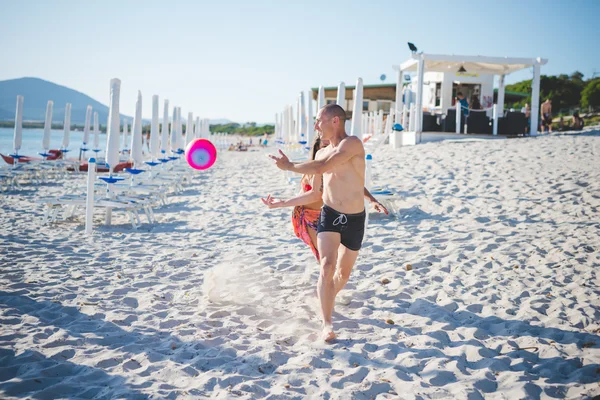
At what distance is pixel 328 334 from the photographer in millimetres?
3562

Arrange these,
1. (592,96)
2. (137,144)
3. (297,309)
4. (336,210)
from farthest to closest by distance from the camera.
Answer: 1. (592,96)
2. (137,144)
3. (297,309)
4. (336,210)

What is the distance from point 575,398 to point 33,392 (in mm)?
3146

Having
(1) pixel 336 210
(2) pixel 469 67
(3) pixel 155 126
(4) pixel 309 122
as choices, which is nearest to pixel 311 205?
(1) pixel 336 210

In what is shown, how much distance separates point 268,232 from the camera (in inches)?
297

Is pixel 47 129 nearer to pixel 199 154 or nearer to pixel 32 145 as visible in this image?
pixel 199 154

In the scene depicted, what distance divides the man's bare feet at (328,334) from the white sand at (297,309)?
0.11 meters

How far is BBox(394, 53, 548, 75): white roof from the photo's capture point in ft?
56.2

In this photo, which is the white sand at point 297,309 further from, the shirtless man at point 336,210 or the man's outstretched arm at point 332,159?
the man's outstretched arm at point 332,159

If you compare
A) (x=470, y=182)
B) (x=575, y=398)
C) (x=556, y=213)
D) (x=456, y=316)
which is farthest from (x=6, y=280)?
(x=470, y=182)

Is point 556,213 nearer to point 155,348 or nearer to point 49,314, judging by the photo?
point 155,348

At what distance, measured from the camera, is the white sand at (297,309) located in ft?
9.86

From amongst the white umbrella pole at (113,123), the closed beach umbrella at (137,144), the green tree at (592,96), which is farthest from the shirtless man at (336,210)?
the green tree at (592,96)

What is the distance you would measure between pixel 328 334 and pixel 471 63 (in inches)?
660

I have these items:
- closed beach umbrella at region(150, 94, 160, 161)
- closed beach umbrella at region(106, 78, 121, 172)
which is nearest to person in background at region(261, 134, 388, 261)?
closed beach umbrella at region(106, 78, 121, 172)
